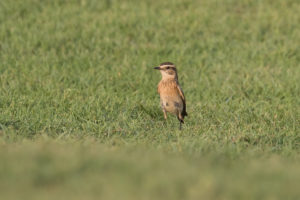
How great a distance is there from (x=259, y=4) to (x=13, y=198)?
14060 millimetres

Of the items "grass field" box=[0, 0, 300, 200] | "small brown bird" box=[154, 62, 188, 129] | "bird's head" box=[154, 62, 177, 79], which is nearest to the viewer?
"grass field" box=[0, 0, 300, 200]

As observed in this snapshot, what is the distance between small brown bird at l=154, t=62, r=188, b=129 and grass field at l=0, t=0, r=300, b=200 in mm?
270

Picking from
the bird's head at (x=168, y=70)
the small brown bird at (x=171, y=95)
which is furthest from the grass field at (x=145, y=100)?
the bird's head at (x=168, y=70)

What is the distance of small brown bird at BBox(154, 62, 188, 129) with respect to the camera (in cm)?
896

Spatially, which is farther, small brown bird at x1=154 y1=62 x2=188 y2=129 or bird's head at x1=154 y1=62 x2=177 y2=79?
bird's head at x1=154 y1=62 x2=177 y2=79

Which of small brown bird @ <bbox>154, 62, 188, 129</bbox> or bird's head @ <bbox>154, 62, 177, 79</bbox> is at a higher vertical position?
bird's head @ <bbox>154, 62, 177, 79</bbox>

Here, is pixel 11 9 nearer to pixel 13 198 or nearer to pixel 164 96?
pixel 164 96

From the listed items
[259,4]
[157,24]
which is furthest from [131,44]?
[259,4]

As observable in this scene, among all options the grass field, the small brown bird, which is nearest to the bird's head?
the small brown bird

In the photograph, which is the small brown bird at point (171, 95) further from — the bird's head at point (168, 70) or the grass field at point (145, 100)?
the grass field at point (145, 100)

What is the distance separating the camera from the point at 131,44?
550 inches

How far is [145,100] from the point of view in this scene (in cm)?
1056

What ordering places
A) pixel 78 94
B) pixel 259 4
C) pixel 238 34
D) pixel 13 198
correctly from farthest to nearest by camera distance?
pixel 259 4
pixel 238 34
pixel 78 94
pixel 13 198

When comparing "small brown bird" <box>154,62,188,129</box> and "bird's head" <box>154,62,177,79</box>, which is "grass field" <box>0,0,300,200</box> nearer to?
"small brown bird" <box>154,62,188,129</box>
